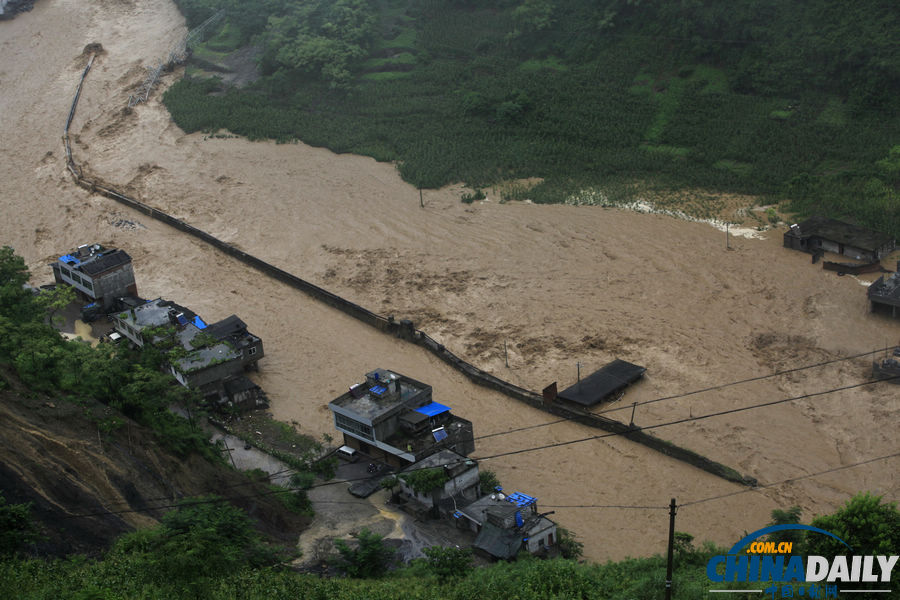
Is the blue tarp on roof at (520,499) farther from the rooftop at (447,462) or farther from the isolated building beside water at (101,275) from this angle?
the isolated building beside water at (101,275)

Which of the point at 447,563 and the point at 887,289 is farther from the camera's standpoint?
the point at 887,289

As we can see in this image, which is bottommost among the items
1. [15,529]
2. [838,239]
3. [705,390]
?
[705,390]

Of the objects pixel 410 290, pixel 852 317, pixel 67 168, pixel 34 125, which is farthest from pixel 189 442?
pixel 34 125

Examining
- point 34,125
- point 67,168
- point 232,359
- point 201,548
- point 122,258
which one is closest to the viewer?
point 201,548

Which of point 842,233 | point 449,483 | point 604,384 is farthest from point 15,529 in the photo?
point 842,233

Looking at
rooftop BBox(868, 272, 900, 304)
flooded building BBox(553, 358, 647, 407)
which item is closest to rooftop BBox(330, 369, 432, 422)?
flooded building BBox(553, 358, 647, 407)

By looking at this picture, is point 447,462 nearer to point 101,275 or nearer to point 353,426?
point 353,426

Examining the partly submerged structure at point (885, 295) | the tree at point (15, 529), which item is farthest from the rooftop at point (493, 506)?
the partly submerged structure at point (885, 295)

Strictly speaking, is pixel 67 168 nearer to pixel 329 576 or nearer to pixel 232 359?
pixel 232 359
